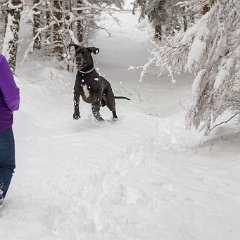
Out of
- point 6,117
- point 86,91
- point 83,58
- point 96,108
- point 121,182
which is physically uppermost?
point 6,117

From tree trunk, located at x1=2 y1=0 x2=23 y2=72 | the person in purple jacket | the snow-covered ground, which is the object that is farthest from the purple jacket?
tree trunk, located at x1=2 y1=0 x2=23 y2=72

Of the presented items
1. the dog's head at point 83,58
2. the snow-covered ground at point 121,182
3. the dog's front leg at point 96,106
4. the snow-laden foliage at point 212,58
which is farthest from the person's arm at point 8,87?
the dog's front leg at point 96,106

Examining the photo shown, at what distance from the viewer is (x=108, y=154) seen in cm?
669

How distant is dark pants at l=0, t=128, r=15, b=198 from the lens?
400 cm

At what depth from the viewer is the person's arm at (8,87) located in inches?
149

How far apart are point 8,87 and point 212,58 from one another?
13.7ft

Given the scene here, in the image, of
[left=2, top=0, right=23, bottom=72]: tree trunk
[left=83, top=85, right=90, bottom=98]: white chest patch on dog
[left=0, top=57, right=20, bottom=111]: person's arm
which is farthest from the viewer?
[left=2, top=0, right=23, bottom=72]: tree trunk

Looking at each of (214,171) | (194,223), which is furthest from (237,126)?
(194,223)

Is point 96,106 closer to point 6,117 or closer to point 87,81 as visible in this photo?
point 87,81

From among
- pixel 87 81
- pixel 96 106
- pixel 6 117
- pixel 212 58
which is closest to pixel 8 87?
pixel 6 117

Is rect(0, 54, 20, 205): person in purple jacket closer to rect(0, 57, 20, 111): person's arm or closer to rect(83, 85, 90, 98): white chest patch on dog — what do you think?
rect(0, 57, 20, 111): person's arm

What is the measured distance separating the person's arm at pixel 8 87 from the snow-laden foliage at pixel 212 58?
376 cm

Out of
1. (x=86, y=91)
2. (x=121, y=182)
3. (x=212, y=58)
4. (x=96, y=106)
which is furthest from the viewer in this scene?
(x=96, y=106)

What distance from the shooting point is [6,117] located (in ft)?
13.0
